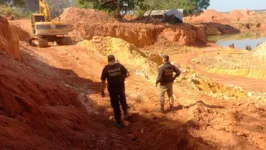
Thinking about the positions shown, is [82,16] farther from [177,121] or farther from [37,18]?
[177,121]

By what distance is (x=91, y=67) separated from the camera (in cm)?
1321

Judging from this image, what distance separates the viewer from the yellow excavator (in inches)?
656

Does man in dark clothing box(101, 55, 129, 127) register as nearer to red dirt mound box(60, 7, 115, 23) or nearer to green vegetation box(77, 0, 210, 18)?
red dirt mound box(60, 7, 115, 23)

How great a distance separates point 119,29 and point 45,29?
947 centimetres

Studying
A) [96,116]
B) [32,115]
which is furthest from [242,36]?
[32,115]

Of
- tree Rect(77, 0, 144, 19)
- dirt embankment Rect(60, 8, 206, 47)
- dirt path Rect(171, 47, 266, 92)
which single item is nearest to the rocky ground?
dirt path Rect(171, 47, 266, 92)

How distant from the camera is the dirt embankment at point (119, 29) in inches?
930

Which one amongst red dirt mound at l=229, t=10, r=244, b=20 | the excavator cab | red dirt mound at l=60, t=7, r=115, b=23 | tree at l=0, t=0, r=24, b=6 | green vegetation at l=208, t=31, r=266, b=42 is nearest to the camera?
the excavator cab

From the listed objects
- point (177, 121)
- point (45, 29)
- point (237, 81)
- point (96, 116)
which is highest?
point (45, 29)

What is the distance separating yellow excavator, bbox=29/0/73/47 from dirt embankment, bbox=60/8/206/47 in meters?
3.42

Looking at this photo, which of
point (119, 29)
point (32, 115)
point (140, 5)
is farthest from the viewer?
point (140, 5)

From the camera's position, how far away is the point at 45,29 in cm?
1684

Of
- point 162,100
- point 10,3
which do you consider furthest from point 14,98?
point 10,3

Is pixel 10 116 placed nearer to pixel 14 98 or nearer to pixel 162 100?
pixel 14 98
